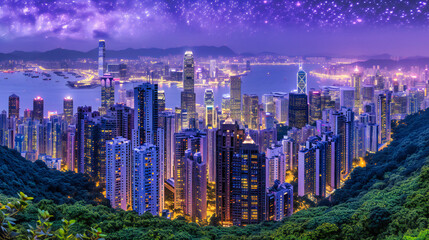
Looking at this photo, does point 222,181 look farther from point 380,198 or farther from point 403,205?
point 403,205

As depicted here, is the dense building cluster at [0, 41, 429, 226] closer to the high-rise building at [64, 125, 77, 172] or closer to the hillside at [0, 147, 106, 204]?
the high-rise building at [64, 125, 77, 172]

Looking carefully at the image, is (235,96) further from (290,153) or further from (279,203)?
(279,203)

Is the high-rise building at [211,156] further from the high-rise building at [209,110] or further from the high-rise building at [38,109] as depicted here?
the high-rise building at [38,109]

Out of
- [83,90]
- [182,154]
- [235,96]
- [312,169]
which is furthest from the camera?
[235,96]

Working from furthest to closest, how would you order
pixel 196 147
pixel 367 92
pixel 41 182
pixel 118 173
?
pixel 367 92 → pixel 196 147 → pixel 118 173 → pixel 41 182

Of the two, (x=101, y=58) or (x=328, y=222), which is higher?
(x=101, y=58)

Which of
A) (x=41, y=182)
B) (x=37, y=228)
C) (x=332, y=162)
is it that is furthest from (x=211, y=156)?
(x=37, y=228)

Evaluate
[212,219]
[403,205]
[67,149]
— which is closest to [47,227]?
[403,205]

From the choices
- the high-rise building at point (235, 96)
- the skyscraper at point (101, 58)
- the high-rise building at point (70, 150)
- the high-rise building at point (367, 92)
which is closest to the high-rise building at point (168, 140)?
the high-rise building at point (70, 150)
